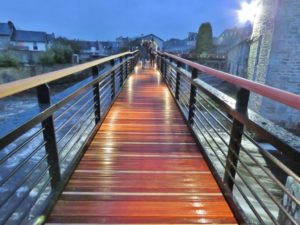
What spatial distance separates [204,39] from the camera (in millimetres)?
34188

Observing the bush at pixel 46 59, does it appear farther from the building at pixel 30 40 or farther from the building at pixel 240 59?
the building at pixel 240 59

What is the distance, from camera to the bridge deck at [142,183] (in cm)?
157

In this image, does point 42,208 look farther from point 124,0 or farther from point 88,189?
point 124,0

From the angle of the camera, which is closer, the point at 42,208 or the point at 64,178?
the point at 42,208

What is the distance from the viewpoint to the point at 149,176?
6.73ft

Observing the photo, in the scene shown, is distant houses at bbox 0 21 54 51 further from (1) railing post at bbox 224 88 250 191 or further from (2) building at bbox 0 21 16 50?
(1) railing post at bbox 224 88 250 191

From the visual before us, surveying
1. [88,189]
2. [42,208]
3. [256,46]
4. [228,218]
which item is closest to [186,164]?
[228,218]

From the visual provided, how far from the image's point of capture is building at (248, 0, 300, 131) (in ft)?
29.2

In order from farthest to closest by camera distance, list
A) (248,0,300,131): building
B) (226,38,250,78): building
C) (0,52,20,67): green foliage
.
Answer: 1. (0,52,20,67): green foliage
2. (226,38,250,78): building
3. (248,0,300,131): building

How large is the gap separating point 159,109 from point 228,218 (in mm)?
2741

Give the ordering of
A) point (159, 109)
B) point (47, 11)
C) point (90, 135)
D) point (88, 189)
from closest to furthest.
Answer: point (88, 189)
point (90, 135)
point (159, 109)
point (47, 11)

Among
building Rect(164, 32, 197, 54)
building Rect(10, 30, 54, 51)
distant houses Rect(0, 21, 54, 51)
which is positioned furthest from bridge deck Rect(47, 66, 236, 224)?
building Rect(164, 32, 197, 54)

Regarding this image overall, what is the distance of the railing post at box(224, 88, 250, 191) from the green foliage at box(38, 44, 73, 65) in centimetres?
2711

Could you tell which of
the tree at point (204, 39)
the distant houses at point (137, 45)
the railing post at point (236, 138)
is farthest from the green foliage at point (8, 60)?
the railing post at point (236, 138)
